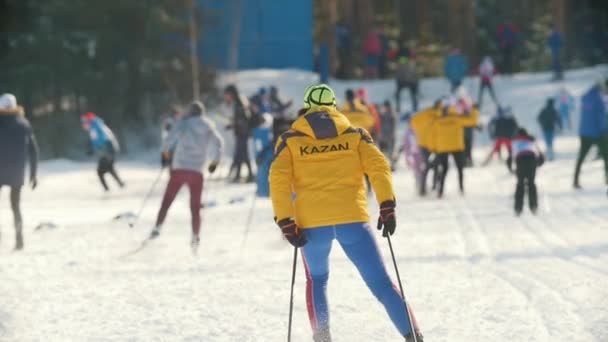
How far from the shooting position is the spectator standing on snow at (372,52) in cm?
3369

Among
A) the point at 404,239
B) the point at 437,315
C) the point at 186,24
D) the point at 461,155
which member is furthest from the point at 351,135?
the point at 186,24

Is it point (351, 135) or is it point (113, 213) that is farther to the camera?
point (113, 213)

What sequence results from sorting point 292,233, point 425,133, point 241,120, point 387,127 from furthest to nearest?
point 387,127 < point 241,120 < point 425,133 < point 292,233

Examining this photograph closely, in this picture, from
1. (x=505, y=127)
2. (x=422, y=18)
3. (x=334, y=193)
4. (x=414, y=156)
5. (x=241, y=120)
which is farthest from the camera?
(x=422, y=18)

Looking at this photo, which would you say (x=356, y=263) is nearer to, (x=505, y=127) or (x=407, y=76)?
(x=505, y=127)

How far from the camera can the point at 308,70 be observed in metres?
36.4

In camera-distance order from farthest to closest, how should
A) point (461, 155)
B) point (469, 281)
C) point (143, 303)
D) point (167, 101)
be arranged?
1. point (167, 101)
2. point (461, 155)
3. point (469, 281)
4. point (143, 303)

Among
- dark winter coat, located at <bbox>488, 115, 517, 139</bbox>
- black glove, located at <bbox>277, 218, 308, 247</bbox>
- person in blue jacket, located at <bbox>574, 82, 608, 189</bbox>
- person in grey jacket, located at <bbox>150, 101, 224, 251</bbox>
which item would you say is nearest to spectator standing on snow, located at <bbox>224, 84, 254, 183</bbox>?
dark winter coat, located at <bbox>488, 115, 517, 139</bbox>

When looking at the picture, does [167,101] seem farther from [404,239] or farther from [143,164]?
[404,239]

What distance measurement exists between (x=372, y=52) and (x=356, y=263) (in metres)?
28.7

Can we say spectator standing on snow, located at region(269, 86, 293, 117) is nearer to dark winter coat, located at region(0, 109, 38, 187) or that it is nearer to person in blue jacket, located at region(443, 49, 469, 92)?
dark winter coat, located at region(0, 109, 38, 187)

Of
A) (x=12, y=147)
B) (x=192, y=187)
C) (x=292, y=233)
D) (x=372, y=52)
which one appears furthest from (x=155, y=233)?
(x=372, y=52)

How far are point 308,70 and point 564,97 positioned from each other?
961 cm

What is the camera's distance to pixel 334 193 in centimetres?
618
